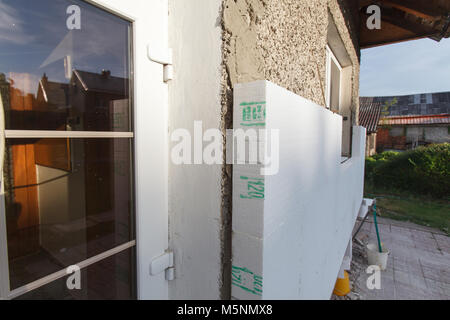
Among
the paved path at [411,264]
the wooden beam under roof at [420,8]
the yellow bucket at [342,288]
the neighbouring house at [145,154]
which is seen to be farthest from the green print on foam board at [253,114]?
the wooden beam under roof at [420,8]

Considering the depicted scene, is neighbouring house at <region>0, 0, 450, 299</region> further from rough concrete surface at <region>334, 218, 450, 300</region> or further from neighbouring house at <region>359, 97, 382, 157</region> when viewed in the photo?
neighbouring house at <region>359, 97, 382, 157</region>

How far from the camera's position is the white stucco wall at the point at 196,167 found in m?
0.84

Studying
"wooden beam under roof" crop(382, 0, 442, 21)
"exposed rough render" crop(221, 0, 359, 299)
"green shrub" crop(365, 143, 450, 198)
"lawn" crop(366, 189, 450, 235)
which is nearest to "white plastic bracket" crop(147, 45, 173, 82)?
"exposed rough render" crop(221, 0, 359, 299)

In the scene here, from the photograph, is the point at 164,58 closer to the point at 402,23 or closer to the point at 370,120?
the point at 402,23

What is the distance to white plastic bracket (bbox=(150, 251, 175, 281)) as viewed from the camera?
0.92 meters

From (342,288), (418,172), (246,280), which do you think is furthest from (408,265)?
(418,172)

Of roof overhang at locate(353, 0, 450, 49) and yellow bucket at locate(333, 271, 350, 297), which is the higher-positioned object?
roof overhang at locate(353, 0, 450, 49)

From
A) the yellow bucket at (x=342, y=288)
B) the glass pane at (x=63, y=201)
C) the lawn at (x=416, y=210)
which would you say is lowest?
the lawn at (x=416, y=210)

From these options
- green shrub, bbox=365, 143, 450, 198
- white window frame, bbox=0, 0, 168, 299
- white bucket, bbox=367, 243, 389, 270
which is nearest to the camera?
white window frame, bbox=0, 0, 168, 299

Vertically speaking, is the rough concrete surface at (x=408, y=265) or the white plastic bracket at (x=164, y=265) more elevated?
the white plastic bracket at (x=164, y=265)

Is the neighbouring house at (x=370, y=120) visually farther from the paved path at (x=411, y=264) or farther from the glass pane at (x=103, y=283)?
the glass pane at (x=103, y=283)

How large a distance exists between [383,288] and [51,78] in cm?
393

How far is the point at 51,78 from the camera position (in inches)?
26.1

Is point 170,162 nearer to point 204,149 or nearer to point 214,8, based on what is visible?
point 204,149
